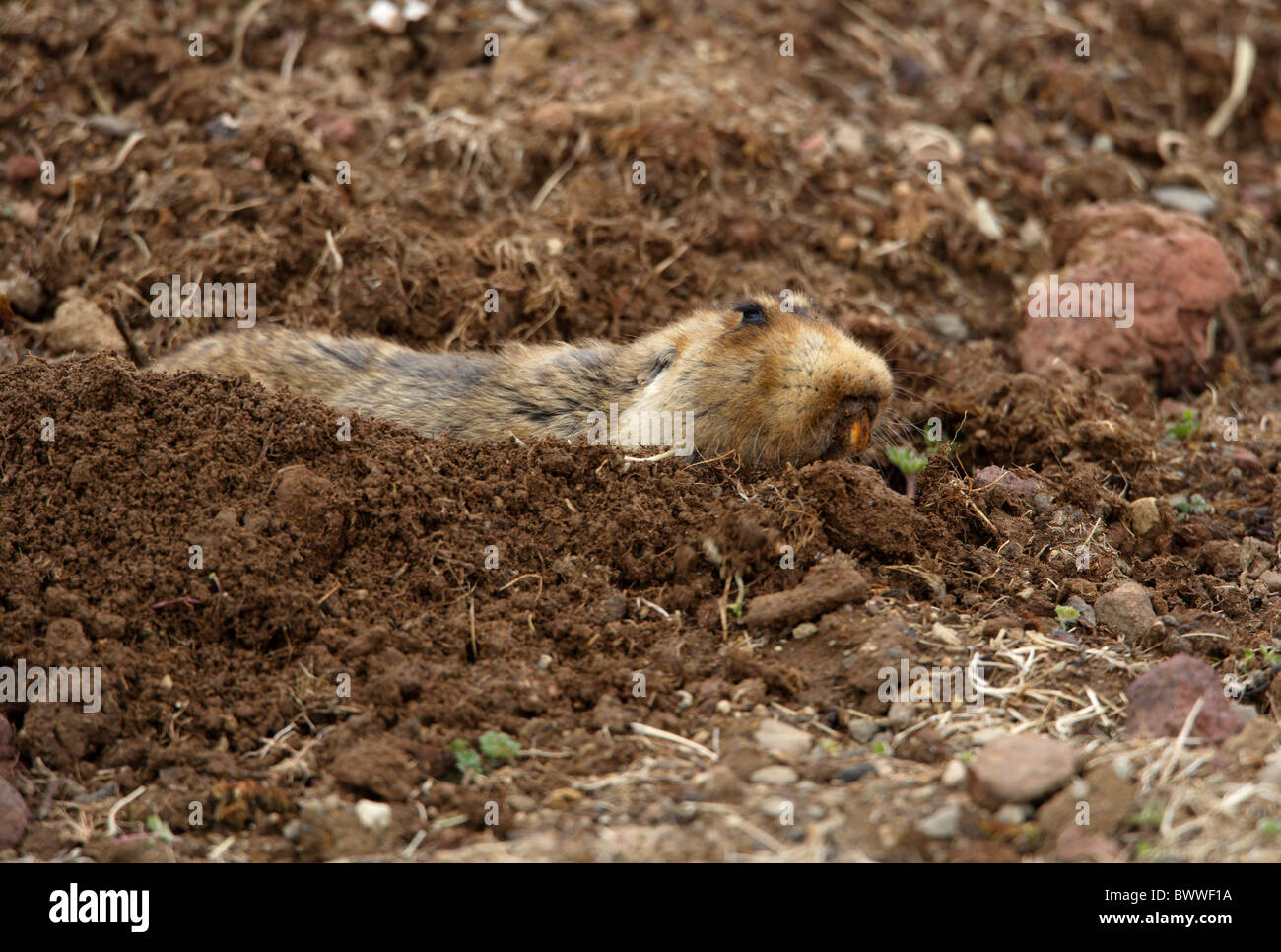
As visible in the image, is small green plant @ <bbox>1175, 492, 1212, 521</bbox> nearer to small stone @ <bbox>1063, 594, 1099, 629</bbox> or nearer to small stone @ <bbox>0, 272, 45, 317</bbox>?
small stone @ <bbox>1063, 594, 1099, 629</bbox>

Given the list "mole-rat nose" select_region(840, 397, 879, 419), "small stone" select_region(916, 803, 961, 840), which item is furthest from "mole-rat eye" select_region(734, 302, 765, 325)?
"small stone" select_region(916, 803, 961, 840)

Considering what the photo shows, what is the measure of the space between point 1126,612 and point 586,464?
213 centimetres

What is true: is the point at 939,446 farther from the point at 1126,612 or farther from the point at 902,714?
the point at 902,714

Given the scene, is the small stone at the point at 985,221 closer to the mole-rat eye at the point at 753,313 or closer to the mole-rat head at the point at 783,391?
the mole-rat head at the point at 783,391

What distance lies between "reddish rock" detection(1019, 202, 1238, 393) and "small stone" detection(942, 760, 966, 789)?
359 cm

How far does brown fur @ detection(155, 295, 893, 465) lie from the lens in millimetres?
5258

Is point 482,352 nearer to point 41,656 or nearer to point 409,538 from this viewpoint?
point 409,538

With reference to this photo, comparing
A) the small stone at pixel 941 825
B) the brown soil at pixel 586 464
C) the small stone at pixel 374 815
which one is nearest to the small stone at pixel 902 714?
the brown soil at pixel 586 464

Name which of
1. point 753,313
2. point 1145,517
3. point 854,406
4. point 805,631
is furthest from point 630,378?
point 1145,517

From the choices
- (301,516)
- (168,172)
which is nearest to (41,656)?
(301,516)

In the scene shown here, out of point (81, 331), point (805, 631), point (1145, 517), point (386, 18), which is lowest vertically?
point (805, 631)

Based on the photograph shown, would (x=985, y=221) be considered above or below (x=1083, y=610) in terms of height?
above

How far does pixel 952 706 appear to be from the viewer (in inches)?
160

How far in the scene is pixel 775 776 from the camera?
12.3 feet
